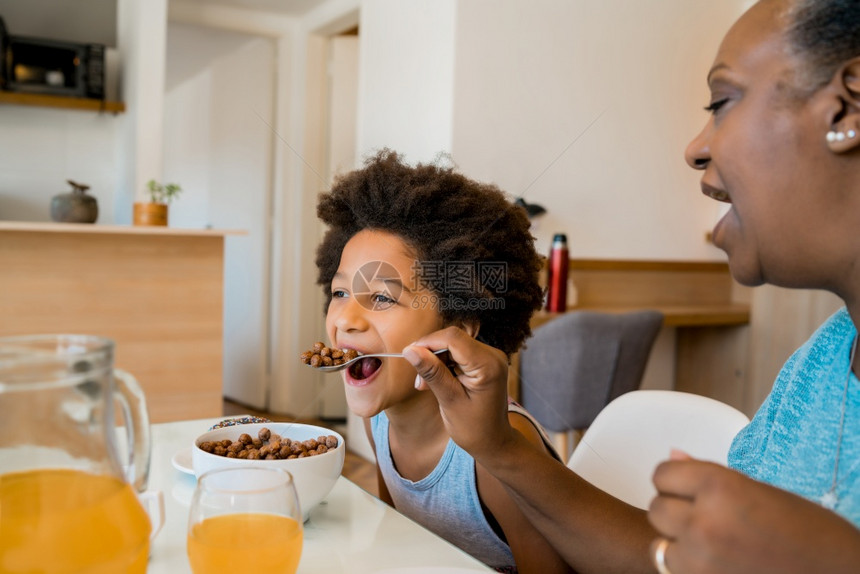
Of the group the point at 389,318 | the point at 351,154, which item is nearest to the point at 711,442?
the point at 389,318

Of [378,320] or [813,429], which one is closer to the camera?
[813,429]

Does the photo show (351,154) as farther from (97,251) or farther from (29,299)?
(29,299)

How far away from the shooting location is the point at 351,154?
146 inches

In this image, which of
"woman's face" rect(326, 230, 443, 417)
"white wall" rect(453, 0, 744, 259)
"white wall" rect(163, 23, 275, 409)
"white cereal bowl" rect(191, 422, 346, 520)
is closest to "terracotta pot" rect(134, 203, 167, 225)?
"white wall" rect(453, 0, 744, 259)

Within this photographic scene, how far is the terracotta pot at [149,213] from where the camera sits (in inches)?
103

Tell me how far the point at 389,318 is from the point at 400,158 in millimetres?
326

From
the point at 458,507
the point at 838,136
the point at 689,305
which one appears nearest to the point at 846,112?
the point at 838,136

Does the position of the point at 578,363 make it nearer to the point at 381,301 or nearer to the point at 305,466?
the point at 381,301

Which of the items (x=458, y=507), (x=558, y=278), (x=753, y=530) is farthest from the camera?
(x=558, y=278)

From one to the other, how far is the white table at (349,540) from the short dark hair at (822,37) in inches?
18.2

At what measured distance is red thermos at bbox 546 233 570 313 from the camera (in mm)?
2500

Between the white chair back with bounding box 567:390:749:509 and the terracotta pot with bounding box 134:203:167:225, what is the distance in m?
2.06

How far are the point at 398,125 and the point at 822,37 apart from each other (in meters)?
2.46

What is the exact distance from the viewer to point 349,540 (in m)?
0.69
